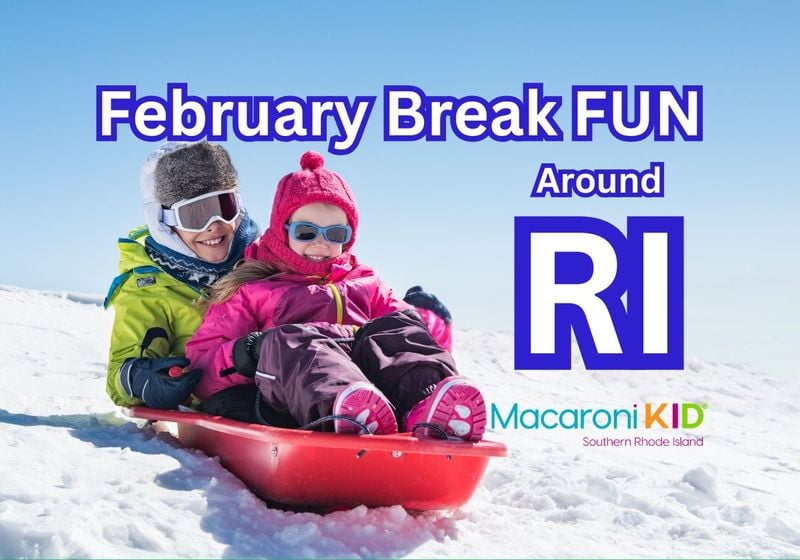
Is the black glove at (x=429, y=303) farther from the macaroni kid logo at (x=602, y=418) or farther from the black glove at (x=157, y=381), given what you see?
the macaroni kid logo at (x=602, y=418)

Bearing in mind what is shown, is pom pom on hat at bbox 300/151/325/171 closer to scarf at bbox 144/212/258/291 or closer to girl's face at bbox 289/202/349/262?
girl's face at bbox 289/202/349/262

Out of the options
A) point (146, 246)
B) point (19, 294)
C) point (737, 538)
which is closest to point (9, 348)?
point (146, 246)

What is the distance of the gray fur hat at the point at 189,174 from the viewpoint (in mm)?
3916

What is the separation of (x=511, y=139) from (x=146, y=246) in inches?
97.8

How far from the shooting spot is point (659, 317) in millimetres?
5457

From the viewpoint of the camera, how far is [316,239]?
336 cm

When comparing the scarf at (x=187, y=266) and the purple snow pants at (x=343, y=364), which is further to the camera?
the scarf at (x=187, y=266)

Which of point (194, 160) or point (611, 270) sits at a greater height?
point (194, 160)

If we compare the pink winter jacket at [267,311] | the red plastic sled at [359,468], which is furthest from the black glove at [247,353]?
the red plastic sled at [359,468]

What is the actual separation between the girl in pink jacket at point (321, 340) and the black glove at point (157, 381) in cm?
5

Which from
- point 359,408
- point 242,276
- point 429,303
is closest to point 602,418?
point 429,303

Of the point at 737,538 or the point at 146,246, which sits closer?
the point at 737,538

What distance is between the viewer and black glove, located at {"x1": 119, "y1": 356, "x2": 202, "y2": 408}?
332cm

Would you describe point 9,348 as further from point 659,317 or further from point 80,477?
point 659,317
